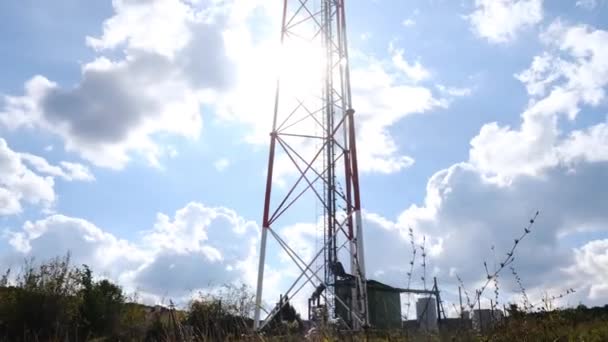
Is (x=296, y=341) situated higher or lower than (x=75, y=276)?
lower

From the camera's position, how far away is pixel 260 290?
15242mm

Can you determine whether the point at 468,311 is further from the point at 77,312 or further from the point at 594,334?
the point at 77,312

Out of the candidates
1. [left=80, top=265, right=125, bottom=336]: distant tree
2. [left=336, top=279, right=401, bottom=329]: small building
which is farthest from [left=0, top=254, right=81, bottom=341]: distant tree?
[left=336, top=279, right=401, bottom=329]: small building

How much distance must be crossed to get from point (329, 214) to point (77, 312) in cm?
811

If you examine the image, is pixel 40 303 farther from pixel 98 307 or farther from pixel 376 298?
pixel 376 298

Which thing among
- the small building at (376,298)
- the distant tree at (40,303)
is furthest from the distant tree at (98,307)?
the small building at (376,298)

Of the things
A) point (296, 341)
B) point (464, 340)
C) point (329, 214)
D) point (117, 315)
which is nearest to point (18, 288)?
point (117, 315)

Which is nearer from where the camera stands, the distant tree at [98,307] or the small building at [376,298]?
the distant tree at [98,307]

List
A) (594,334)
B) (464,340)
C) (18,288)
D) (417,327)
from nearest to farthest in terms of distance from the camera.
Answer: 1. (464,340)
2. (417,327)
3. (594,334)
4. (18,288)

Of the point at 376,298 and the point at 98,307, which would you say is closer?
the point at 98,307

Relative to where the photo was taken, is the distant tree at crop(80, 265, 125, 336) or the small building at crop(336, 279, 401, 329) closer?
the distant tree at crop(80, 265, 125, 336)

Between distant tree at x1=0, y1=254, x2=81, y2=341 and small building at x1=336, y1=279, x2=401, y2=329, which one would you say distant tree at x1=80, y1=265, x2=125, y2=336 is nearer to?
distant tree at x1=0, y1=254, x2=81, y2=341

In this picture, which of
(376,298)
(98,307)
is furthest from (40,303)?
(376,298)

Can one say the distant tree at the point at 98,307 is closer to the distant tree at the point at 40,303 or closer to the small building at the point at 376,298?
the distant tree at the point at 40,303
